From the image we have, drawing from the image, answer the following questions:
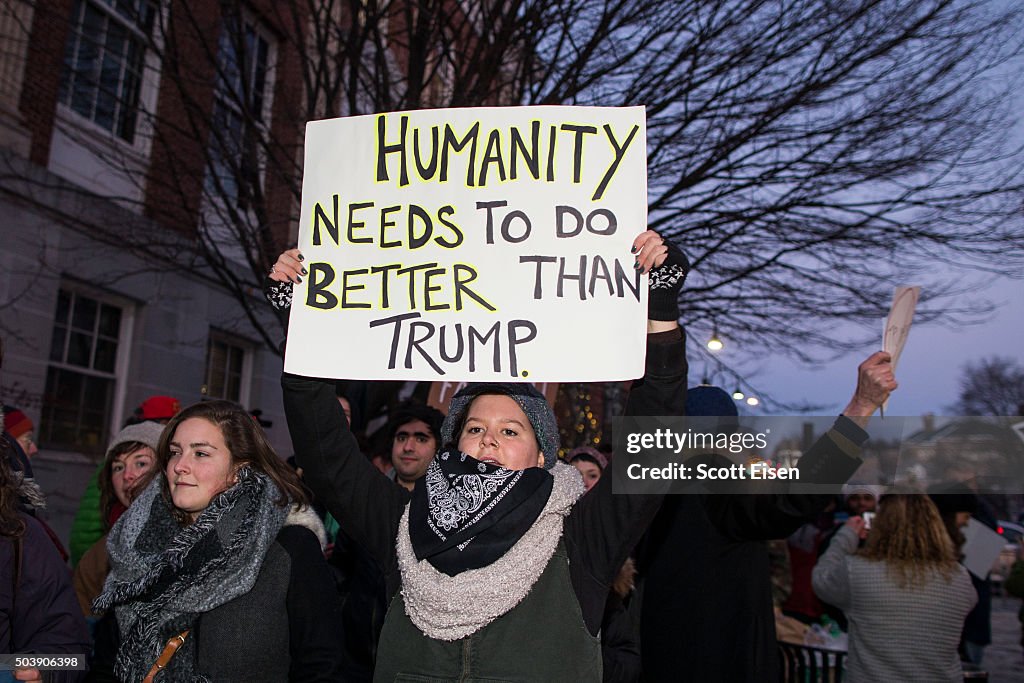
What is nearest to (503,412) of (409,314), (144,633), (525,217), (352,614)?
(409,314)

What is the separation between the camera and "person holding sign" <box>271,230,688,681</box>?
Result: 2082mm

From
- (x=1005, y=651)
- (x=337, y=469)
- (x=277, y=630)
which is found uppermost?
(x=337, y=469)

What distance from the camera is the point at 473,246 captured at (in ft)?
8.22

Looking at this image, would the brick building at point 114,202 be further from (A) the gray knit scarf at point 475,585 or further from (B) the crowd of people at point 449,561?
(A) the gray knit scarf at point 475,585

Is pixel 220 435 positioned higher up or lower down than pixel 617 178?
lower down

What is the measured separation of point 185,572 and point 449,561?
953 mm

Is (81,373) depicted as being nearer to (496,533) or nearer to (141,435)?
(141,435)

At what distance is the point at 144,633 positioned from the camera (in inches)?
100

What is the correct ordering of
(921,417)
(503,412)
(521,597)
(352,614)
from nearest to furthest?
(521,597)
(503,412)
(921,417)
(352,614)

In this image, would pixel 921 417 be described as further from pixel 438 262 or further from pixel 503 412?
pixel 438 262

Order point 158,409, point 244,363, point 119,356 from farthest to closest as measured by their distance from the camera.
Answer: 1. point 244,363
2. point 119,356
3. point 158,409

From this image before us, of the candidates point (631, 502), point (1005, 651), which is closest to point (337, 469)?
point (631, 502)

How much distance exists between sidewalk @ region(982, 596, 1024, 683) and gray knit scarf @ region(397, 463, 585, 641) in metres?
4.33

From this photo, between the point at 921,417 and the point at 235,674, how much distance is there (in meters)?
2.53
